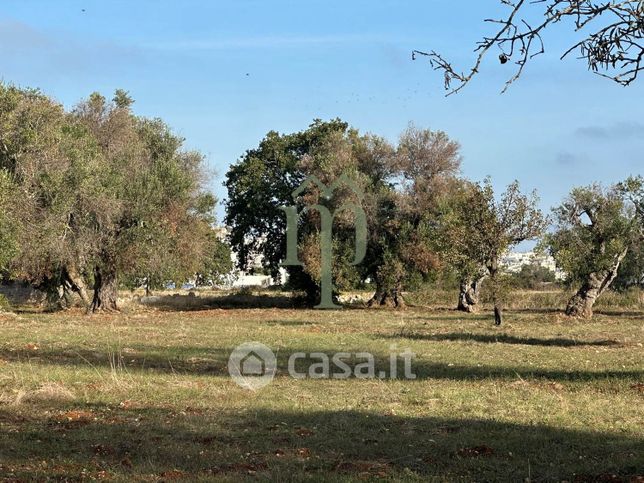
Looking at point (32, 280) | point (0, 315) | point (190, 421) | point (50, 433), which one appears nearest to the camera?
point (50, 433)

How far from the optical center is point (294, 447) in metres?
9.52

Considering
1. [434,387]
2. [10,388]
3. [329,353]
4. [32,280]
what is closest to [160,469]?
[10,388]

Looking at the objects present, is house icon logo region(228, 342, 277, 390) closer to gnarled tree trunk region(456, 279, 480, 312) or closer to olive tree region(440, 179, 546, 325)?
olive tree region(440, 179, 546, 325)

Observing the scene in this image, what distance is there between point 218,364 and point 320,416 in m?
7.44

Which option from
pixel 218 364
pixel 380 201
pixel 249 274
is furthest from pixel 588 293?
pixel 249 274

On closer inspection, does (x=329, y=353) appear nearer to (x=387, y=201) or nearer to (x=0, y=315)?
(x=0, y=315)

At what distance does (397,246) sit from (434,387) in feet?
114

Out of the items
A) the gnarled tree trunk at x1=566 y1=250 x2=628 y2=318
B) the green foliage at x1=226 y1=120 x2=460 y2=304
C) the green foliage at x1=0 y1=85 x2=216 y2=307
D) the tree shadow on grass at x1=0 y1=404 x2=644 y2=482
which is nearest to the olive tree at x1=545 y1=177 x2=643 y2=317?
the gnarled tree trunk at x1=566 y1=250 x2=628 y2=318

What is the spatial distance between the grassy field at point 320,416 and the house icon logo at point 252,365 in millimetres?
331

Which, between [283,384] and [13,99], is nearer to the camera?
[283,384]

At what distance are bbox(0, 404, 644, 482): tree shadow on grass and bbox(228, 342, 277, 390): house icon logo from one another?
3.67 m

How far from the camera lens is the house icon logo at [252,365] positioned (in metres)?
15.8

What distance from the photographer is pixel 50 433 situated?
10.2 metres

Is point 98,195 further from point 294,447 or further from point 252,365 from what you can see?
point 294,447
